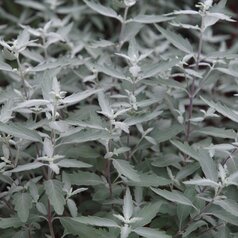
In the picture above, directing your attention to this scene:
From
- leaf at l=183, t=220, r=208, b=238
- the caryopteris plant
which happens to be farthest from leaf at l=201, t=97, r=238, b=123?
leaf at l=183, t=220, r=208, b=238

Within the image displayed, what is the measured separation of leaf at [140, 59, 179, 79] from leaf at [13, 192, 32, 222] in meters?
0.59

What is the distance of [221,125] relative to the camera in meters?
2.51

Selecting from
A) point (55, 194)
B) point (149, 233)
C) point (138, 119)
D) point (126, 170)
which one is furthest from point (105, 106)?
point (149, 233)

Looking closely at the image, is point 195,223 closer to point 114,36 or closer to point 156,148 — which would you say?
point 156,148

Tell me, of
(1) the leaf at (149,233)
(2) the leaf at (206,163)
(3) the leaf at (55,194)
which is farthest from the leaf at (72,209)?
(2) the leaf at (206,163)

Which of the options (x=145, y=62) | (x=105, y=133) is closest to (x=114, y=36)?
(x=145, y=62)

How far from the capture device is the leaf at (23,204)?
1534 mm

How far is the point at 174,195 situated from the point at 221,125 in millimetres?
988

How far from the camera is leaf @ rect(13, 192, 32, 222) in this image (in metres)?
1.53

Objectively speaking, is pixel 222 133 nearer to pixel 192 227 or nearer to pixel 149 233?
pixel 192 227

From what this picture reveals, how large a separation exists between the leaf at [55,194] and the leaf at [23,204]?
0.09m

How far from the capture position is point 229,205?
1549 millimetres

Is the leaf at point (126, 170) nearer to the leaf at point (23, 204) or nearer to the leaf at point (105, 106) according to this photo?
the leaf at point (105, 106)

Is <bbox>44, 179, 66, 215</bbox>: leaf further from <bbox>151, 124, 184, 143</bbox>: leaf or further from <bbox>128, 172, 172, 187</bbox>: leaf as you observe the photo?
<bbox>151, 124, 184, 143</bbox>: leaf
